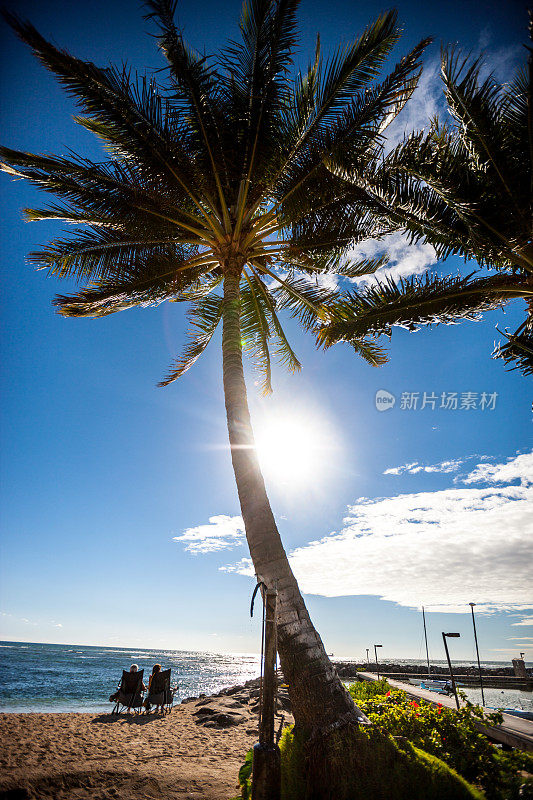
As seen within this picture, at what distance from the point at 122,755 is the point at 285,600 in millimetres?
4577

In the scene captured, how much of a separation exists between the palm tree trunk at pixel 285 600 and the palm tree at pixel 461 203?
222 cm

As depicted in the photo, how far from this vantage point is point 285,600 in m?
4.59

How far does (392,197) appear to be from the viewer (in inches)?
252

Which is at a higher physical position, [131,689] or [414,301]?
[414,301]

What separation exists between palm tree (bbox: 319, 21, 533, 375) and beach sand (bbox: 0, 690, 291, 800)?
→ 6579 millimetres

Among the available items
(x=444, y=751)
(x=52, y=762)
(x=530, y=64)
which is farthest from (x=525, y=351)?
(x=52, y=762)

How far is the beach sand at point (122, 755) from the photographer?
15.4ft

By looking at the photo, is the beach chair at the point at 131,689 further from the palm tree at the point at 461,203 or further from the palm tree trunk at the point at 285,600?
the palm tree at the point at 461,203

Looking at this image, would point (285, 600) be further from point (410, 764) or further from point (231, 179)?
point (231, 179)

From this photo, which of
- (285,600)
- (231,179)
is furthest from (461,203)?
(285,600)

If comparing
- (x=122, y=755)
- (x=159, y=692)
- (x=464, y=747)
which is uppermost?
(x=464, y=747)

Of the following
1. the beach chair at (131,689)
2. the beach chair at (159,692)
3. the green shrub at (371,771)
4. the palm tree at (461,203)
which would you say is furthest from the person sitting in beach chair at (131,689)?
the palm tree at (461,203)

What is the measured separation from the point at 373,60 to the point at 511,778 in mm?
9021

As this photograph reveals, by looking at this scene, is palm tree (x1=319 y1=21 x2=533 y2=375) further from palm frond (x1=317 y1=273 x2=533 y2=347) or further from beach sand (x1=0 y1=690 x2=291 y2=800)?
beach sand (x1=0 y1=690 x2=291 y2=800)
